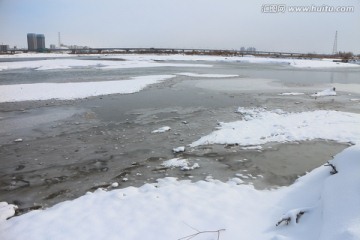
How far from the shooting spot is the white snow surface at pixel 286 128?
29.0 ft

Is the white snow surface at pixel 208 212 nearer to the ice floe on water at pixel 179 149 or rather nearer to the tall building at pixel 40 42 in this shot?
the ice floe on water at pixel 179 149

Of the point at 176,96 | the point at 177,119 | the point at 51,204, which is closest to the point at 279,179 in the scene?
the point at 51,204

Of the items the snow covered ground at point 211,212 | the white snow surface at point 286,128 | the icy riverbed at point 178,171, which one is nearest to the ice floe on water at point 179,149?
the icy riverbed at point 178,171

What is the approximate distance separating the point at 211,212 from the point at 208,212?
47mm

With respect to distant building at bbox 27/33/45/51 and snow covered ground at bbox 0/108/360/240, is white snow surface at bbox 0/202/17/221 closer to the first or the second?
snow covered ground at bbox 0/108/360/240

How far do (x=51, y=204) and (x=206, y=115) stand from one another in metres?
7.52

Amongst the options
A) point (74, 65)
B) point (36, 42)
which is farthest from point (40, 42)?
point (74, 65)

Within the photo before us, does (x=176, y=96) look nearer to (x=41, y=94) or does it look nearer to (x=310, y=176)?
(x=41, y=94)

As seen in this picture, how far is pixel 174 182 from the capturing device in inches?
240

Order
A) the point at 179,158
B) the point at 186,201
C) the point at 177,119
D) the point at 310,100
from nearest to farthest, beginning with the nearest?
the point at 186,201, the point at 179,158, the point at 177,119, the point at 310,100

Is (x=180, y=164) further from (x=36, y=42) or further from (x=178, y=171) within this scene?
(x=36, y=42)

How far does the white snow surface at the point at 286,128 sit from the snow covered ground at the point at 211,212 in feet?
9.37

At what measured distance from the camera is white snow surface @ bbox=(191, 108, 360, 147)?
8844mm

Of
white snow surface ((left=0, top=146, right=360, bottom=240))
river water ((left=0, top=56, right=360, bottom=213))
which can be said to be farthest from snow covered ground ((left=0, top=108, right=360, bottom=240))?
river water ((left=0, top=56, right=360, bottom=213))
